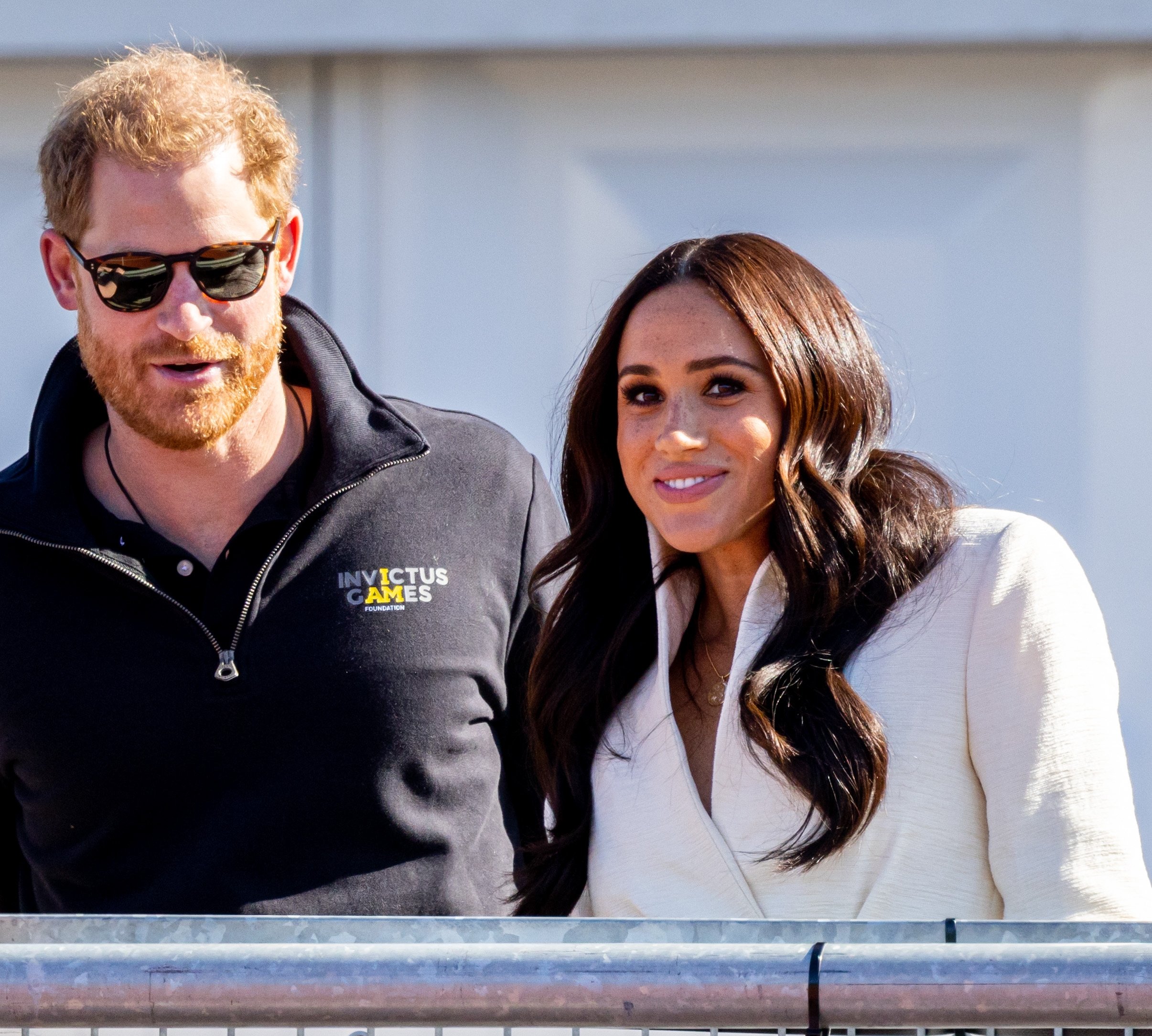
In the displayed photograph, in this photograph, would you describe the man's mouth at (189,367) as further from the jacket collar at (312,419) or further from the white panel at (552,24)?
the white panel at (552,24)

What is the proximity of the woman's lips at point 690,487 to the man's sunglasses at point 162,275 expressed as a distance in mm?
703

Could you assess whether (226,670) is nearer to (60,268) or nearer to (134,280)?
(134,280)

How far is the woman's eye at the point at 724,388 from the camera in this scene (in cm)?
184

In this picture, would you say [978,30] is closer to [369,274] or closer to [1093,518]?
[1093,518]

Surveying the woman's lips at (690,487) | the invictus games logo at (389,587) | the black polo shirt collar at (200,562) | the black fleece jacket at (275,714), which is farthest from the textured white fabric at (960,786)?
the black polo shirt collar at (200,562)

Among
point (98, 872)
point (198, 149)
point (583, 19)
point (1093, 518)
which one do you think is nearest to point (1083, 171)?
point (1093, 518)

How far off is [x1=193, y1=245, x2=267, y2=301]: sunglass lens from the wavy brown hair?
0.49m

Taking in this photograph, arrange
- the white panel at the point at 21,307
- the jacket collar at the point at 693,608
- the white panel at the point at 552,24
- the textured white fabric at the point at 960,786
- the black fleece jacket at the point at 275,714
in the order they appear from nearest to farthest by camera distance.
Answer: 1. the textured white fabric at the point at 960,786
2. the jacket collar at the point at 693,608
3. the black fleece jacket at the point at 275,714
4. the white panel at the point at 552,24
5. the white panel at the point at 21,307

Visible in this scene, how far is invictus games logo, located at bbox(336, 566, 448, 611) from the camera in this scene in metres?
2.21

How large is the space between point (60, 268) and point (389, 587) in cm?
69

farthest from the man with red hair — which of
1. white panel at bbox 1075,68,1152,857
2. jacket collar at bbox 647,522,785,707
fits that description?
white panel at bbox 1075,68,1152,857

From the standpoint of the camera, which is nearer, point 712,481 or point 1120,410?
point 712,481

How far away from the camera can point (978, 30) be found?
262cm

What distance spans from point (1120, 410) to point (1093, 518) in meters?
0.20
